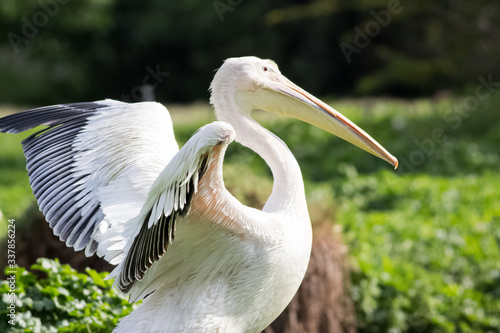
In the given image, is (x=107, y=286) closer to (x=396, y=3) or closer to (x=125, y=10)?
(x=396, y=3)

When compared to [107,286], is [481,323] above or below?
below

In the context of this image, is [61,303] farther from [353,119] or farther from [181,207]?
[353,119]

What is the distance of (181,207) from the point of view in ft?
8.66

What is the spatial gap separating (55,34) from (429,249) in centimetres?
2150

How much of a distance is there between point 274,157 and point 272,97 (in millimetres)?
305

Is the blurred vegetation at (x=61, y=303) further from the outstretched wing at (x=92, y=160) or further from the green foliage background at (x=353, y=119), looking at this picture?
the outstretched wing at (x=92, y=160)

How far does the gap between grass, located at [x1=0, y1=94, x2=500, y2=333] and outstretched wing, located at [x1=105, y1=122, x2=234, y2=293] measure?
1.94 meters

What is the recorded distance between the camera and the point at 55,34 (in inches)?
1002

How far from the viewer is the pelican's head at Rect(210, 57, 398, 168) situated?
11.2ft

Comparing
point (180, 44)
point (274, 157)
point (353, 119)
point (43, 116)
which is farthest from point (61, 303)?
point (180, 44)

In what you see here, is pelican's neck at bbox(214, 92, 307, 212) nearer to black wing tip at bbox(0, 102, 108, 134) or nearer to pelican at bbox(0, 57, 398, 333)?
pelican at bbox(0, 57, 398, 333)

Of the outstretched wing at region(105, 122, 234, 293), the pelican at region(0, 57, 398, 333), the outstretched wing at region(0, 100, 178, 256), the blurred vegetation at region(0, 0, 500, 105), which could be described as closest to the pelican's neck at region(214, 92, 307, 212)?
the pelican at region(0, 57, 398, 333)

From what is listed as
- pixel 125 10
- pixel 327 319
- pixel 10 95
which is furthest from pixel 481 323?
pixel 125 10

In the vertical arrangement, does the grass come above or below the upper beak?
below
